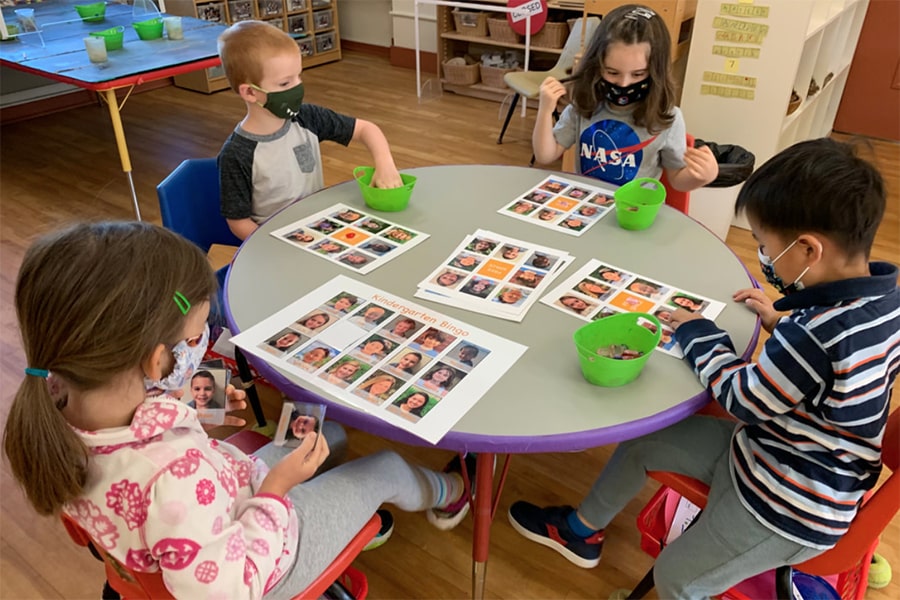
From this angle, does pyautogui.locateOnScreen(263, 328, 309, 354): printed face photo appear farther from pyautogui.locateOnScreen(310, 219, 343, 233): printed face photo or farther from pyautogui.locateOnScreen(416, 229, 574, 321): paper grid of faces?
pyautogui.locateOnScreen(310, 219, 343, 233): printed face photo

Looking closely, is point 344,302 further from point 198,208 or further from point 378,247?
point 198,208

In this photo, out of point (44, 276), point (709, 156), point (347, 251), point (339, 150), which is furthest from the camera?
point (339, 150)

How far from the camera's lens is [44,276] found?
31.6 inches

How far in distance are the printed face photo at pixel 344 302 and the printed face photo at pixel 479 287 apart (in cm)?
21

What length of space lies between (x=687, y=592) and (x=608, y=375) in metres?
0.50

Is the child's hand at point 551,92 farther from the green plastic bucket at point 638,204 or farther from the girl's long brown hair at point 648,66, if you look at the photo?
the green plastic bucket at point 638,204

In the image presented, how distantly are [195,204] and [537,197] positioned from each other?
0.94 metres

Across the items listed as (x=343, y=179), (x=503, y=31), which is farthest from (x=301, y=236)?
(x=503, y=31)

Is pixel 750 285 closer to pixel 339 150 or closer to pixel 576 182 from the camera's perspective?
pixel 576 182

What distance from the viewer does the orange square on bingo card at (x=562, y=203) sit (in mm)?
1642

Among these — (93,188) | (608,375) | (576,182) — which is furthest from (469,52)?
(608,375)

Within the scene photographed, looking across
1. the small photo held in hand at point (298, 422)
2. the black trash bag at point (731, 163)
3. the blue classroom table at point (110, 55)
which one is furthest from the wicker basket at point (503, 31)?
the small photo held in hand at point (298, 422)

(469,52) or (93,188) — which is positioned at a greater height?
(469,52)

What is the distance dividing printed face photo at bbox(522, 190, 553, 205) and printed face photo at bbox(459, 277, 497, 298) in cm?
43
